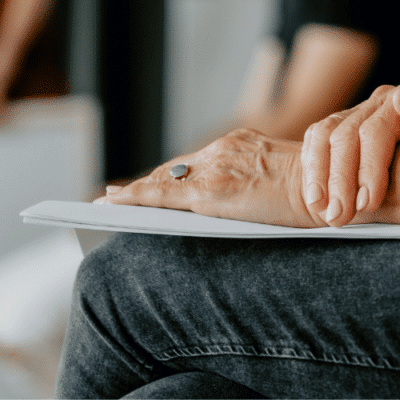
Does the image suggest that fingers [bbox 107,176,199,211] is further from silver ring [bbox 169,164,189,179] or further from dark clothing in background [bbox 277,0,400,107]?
dark clothing in background [bbox 277,0,400,107]

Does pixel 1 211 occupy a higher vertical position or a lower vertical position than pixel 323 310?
lower

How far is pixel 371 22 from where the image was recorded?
48.0 inches

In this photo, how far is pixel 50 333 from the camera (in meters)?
0.88

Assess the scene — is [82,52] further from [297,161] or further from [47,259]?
[297,161]

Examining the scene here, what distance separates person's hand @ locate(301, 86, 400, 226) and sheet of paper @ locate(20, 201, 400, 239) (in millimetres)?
24

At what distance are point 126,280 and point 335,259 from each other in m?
0.20

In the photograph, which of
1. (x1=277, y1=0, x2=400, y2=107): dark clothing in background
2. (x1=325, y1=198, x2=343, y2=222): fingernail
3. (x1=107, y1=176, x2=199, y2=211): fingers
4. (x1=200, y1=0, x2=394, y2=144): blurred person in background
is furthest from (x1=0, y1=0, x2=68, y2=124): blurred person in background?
(x1=325, y1=198, x2=343, y2=222): fingernail

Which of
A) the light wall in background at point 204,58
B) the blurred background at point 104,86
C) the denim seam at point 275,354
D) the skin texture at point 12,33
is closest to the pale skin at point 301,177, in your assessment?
the denim seam at point 275,354

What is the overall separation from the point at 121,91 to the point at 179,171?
183cm

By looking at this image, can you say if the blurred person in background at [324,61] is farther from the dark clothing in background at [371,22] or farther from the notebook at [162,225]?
the notebook at [162,225]

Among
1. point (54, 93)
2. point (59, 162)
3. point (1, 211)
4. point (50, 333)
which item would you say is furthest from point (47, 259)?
point (54, 93)

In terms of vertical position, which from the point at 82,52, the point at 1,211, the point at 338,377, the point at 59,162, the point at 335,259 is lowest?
the point at 1,211

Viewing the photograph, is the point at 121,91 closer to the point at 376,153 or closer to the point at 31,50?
the point at 31,50

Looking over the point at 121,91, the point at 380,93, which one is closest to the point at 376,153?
the point at 380,93
